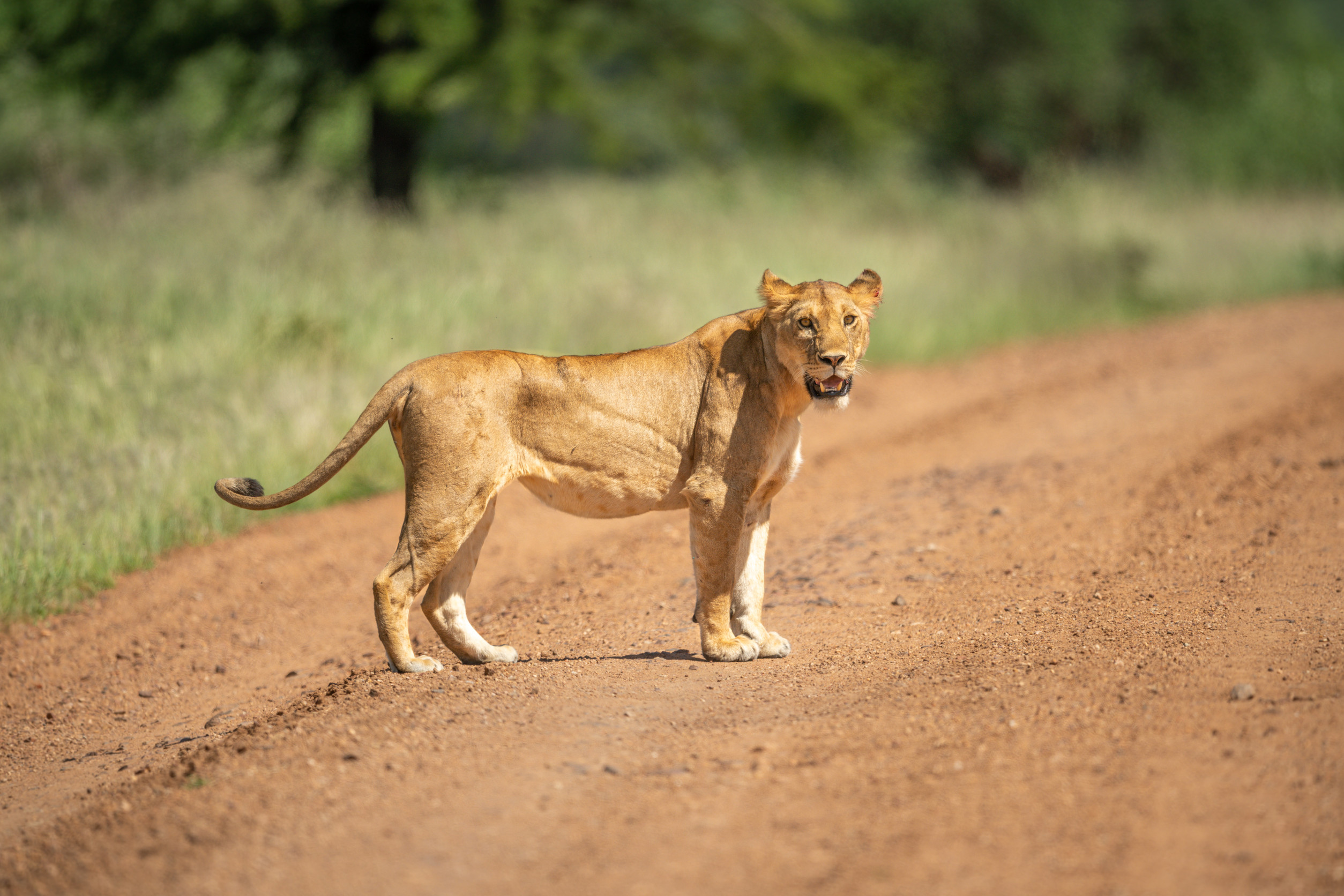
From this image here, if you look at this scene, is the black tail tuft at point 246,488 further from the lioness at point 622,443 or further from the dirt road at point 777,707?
the dirt road at point 777,707

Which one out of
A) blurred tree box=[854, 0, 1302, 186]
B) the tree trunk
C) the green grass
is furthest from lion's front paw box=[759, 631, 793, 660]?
blurred tree box=[854, 0, 1302, 186]

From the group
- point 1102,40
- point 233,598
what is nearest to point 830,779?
point 233,598

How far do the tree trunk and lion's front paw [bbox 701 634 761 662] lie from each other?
11537 mm

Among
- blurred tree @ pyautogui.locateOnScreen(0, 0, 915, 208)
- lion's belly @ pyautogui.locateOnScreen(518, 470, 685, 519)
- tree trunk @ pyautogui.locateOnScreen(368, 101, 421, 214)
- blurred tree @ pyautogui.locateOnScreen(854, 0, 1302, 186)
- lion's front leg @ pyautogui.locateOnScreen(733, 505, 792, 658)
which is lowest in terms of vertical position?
lion's front leg @ pyautogui.locateOnScreen(733, 505, 792, 658)

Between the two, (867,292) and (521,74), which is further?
(521,74)

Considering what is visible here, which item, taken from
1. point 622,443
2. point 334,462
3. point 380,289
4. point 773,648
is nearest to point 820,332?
point 622,443

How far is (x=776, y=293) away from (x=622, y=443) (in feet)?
2.65

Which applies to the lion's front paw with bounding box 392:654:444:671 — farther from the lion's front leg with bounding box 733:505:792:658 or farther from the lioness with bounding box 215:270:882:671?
the lion's front leg with bounding box 733:505:792:658

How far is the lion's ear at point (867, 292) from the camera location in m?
5.08

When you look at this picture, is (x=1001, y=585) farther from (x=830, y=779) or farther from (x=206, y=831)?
(x=206, y=831)

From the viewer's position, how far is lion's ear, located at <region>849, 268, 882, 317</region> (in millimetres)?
5078

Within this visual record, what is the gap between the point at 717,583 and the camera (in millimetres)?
5023

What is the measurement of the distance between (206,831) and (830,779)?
1693 millimetres

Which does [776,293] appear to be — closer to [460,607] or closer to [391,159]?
[460,607]
